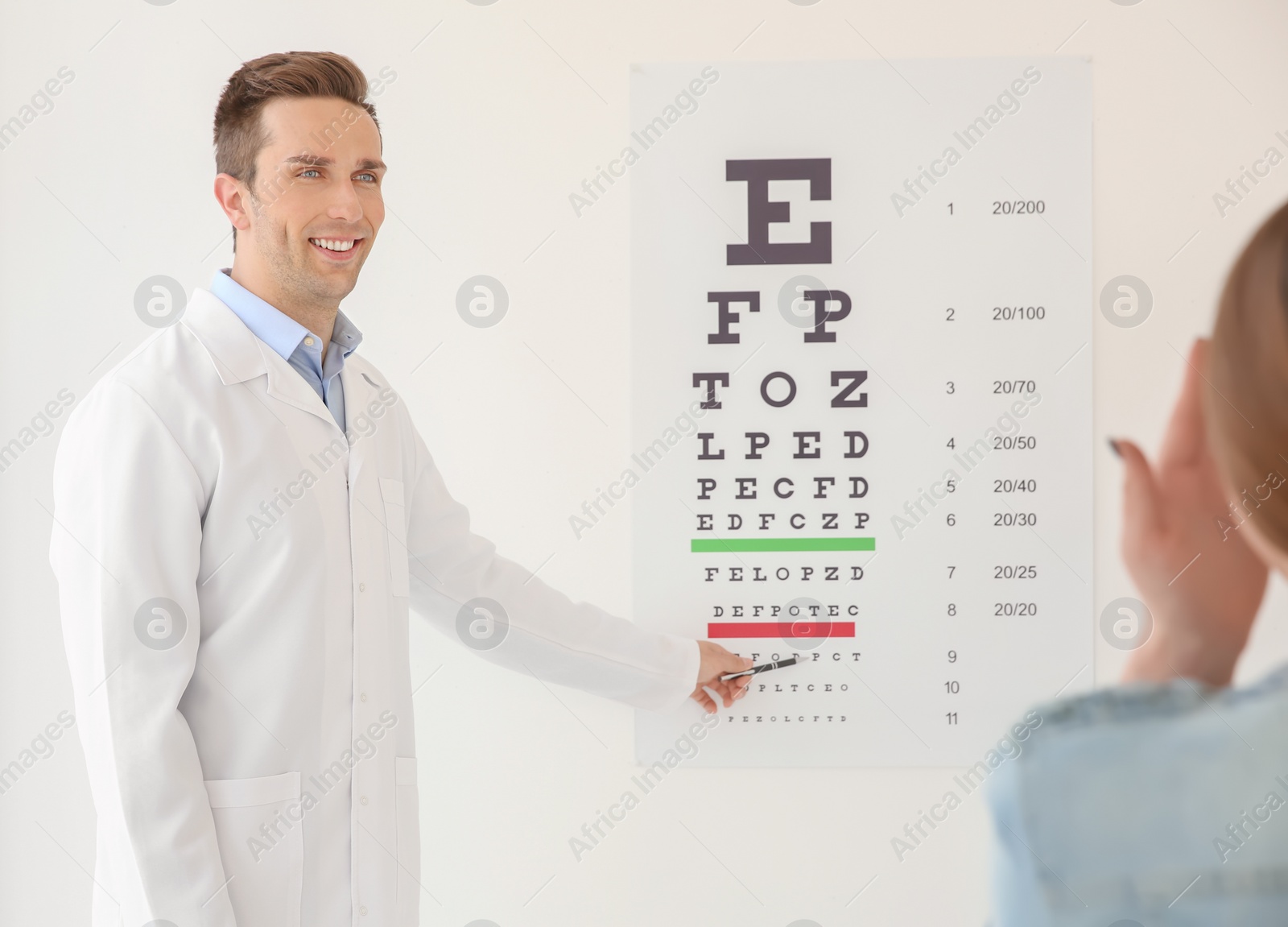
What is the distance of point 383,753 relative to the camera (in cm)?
122

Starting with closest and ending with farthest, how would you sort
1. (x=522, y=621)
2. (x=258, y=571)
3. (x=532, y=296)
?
(x=258, y=571) < (x=522, y=621) < (x=532, y=296)

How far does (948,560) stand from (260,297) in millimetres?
1060

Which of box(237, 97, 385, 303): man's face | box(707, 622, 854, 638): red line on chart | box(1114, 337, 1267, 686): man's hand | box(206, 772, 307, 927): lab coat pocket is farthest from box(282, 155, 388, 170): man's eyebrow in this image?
box(1114, 337, 1267, 686): man's hand

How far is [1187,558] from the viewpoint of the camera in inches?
18.9

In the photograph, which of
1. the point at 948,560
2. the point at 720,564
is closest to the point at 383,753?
the point at 720,564

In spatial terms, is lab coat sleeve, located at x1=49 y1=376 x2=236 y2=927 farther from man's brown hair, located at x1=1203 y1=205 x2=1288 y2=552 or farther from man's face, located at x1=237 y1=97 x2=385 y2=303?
man's brown hair, located at x1=1203 y1=205 x2=1288 y2=552

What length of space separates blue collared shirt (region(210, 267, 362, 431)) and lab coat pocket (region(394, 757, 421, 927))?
452 mm

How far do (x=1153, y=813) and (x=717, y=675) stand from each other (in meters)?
1.13

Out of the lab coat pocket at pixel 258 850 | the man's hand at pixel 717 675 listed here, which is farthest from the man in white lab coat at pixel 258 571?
the man's hand at pixel 717 675

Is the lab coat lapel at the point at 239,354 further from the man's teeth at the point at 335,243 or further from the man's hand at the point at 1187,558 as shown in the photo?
the man's hand at the point at 1187,558

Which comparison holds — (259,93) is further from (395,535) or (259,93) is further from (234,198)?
(395,535)

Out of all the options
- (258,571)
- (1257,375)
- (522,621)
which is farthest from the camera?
(522,621)

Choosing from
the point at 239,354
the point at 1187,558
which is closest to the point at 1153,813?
the point at 1187,558

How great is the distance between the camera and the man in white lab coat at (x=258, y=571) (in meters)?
1.05
